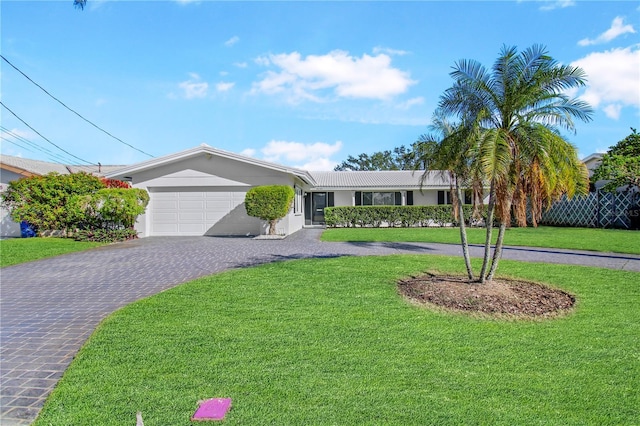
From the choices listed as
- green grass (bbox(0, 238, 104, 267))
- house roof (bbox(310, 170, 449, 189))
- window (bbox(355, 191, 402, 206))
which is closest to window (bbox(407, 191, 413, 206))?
window (bbox(355, 191, 402, 206))

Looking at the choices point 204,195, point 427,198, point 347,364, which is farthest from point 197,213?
point 347,364

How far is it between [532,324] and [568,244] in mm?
10403

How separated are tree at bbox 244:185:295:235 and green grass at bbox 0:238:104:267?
6.02 metres

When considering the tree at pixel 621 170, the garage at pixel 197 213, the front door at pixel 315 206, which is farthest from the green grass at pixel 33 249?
the tree at pixel 621 170

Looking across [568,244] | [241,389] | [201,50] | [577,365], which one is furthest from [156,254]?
Result: [568,244]

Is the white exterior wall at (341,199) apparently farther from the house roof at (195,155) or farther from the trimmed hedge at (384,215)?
the house roof at (195,155)

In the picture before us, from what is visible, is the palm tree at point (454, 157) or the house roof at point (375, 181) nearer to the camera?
the palm tree at point (454, 157)

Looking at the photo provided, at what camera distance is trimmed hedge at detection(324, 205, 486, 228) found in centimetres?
2312

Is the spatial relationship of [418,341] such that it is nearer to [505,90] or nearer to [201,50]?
[505,90]

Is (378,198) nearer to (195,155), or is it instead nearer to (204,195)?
(204,195)

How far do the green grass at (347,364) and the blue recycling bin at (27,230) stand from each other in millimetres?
15249

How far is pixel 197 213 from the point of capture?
18250 mm

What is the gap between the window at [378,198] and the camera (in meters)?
26.1

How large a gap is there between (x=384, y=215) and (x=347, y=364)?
1955 centimetres
